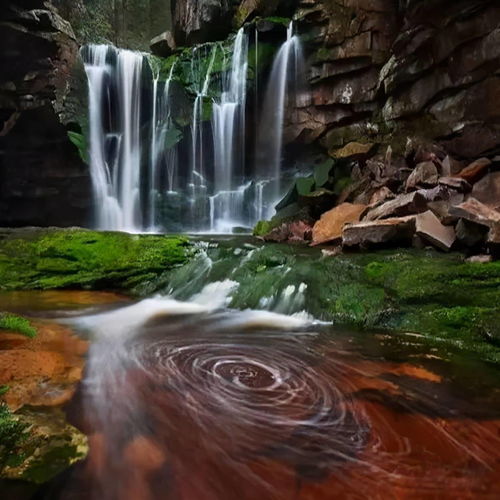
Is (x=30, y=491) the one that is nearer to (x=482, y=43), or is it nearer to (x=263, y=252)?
(x=263, y=252)

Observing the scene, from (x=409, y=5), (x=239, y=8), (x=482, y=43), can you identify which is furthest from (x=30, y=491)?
(x=239, y=8)

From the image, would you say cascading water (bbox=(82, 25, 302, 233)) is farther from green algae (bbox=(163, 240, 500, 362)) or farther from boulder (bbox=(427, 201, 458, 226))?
boulder (bbox=(427, 201, 458, 226))

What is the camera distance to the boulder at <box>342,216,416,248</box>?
788 cm

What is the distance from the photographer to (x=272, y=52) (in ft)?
56.2

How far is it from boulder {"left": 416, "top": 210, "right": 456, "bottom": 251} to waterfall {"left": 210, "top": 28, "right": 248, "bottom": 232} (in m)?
10.3

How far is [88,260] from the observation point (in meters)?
9.12

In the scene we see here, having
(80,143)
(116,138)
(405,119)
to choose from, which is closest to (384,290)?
(405,119)

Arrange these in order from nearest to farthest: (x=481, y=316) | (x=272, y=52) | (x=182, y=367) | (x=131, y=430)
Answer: (x=131, y=430) < (x=182, y=367) < (x=481, y=316) < (x=272, y=52)

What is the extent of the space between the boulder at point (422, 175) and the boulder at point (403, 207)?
3.17ft

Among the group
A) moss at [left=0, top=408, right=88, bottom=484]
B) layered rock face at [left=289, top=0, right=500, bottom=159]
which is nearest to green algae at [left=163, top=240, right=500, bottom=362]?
moss at [left=0, top=408, right=88, bottom=484]

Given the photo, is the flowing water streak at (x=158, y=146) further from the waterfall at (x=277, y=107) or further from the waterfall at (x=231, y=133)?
the waterfall at (x=277, y=107)

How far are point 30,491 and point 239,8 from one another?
22.1 m

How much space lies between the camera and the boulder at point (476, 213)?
20.2 ft

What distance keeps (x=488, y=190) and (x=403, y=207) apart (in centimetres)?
194
